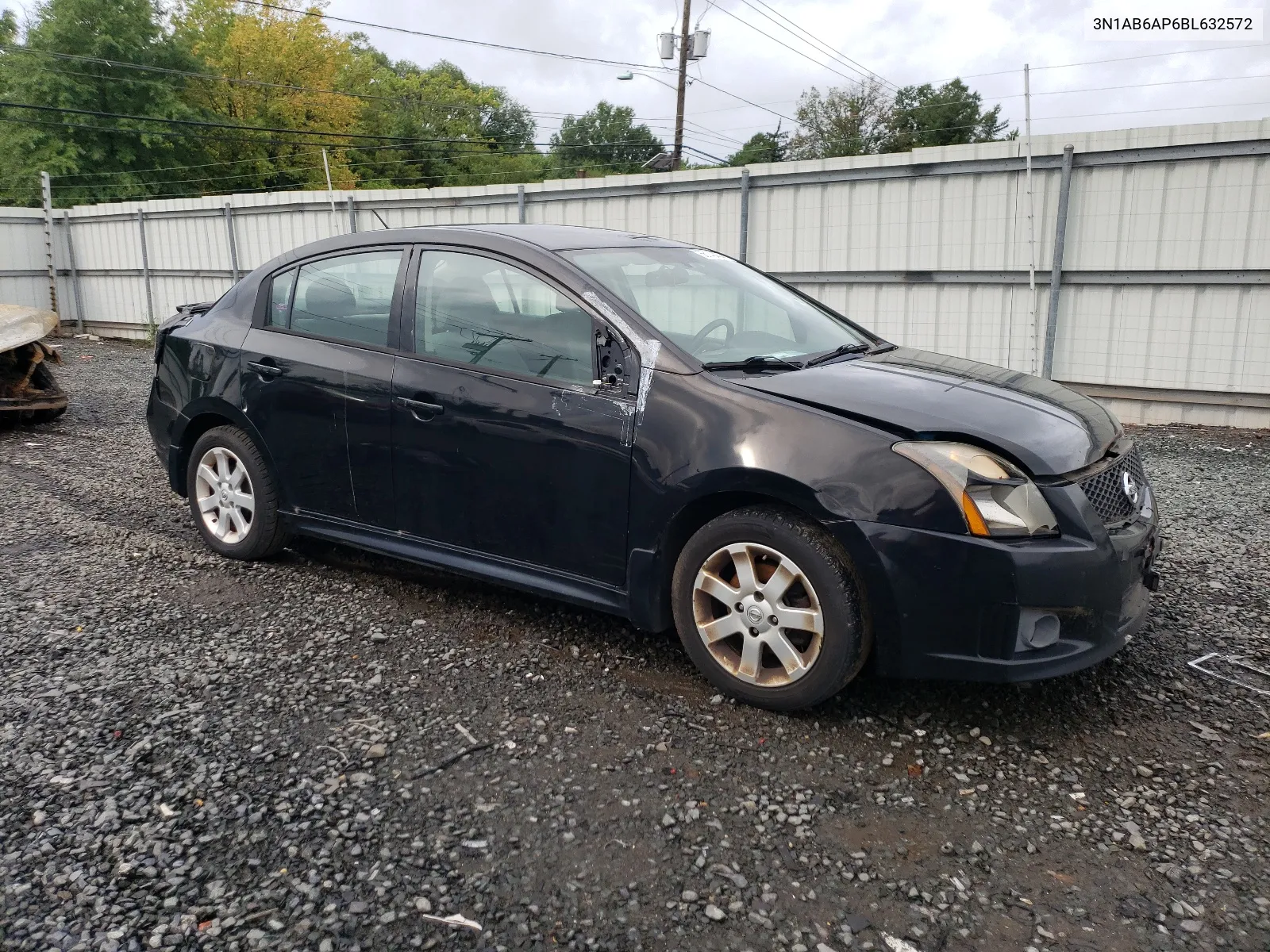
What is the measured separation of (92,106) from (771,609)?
3791cm

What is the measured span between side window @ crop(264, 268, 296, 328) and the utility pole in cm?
2516

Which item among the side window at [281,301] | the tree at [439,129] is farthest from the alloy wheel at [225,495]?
the tree at [439,129]

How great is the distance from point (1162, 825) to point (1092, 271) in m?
7.37

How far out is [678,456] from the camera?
11.0ft

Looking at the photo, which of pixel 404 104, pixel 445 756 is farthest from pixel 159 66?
A: pixel 445 756

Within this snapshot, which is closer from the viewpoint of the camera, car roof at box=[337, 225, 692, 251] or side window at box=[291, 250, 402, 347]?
car roof at box=[337, 225, 692, 251]

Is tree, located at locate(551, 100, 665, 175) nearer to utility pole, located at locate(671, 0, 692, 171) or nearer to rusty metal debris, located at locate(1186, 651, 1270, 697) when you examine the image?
utility pole, located at locate(671, 0, 692, 171)

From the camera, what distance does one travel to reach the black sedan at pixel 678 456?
3.00m

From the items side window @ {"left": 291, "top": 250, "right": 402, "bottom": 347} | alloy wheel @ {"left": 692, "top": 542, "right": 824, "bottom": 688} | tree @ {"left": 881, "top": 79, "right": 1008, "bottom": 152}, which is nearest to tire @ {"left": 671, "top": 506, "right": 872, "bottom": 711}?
alloy wheel @ {"left": 692, "top": 542, "right": 824, "bottom": 688}

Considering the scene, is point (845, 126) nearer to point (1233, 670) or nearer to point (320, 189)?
point (320, 189)

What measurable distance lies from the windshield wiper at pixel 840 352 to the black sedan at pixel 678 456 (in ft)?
0.07

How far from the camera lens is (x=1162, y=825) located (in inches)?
106

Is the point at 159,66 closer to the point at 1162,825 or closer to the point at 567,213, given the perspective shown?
the point at 567,213

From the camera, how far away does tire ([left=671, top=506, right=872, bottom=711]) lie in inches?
122
